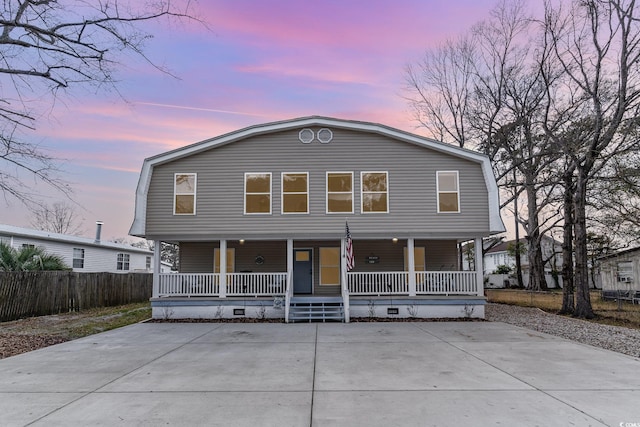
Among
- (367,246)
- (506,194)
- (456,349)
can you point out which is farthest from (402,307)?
(506,194)

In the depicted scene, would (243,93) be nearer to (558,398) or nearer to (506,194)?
(558,398)

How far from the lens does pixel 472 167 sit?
12695 mm

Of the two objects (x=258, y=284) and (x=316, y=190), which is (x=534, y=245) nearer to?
(x=316, y=190)

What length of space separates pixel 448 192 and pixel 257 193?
6.08m

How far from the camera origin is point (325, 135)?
42.1ft

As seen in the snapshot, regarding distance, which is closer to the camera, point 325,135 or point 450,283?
point 325,135

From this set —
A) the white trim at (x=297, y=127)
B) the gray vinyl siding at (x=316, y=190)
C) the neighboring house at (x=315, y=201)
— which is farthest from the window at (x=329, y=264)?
the white trim at (x=297, y=127)

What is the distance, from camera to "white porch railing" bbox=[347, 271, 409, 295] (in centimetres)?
1306

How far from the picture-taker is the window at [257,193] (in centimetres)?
1262

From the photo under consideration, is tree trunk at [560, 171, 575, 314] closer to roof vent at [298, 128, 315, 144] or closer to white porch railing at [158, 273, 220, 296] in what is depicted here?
roof vent at [298, 128, 315, 144]

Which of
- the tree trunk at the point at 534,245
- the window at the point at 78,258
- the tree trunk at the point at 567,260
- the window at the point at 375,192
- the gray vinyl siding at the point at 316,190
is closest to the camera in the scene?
the gray vinyl siding at the point at 316,190

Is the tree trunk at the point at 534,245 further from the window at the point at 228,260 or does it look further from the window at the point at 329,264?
the window at the point at 228,260

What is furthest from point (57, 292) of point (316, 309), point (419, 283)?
point (419, 283)

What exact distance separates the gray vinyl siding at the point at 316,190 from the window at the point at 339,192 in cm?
17
